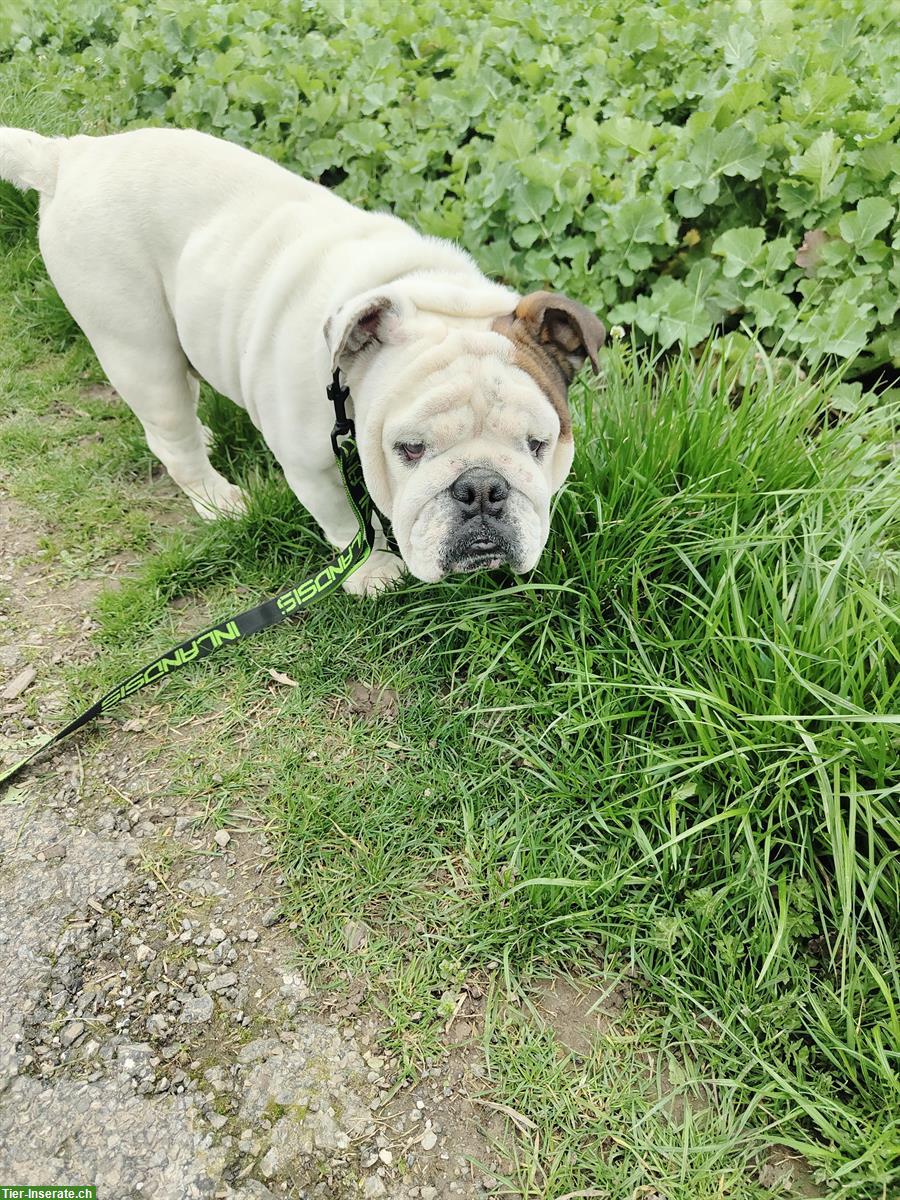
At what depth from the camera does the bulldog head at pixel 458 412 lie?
7.83 ft

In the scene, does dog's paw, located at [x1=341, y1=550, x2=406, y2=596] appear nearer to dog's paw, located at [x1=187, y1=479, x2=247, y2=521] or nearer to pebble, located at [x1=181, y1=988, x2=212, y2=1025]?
dog's paw, located at [x1=187, y1=479, x2=247, y2=521]

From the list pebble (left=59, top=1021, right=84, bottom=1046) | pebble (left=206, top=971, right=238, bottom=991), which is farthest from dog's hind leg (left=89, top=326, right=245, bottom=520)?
pebble (left=59, top=1021, right=84, bottom=1046)

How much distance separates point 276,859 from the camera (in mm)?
2609

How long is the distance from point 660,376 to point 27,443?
10.4 ft

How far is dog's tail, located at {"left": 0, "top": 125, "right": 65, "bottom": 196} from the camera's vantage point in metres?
3.24

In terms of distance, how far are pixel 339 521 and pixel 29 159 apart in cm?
192

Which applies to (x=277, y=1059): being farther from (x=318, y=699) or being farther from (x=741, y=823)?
(x=741, y=823)

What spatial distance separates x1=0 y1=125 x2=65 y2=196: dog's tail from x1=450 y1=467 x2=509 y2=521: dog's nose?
2.30 m

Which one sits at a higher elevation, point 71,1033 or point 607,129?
point 607,129

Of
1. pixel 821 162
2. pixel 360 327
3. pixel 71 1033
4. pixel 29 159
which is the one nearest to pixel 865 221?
pixel 821 162

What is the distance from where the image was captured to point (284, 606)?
3.03m

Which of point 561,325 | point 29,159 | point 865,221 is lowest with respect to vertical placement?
point 561,325

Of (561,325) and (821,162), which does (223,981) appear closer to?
(561,325)

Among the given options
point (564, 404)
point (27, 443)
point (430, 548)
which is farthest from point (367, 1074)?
point (27, 443)
